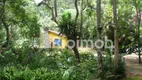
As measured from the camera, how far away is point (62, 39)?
23344 mm

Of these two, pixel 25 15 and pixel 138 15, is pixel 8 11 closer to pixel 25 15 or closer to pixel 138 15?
pixel 25 15

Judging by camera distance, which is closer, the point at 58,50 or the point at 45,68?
the point at 45,68

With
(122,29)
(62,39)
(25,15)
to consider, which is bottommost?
(62,39)

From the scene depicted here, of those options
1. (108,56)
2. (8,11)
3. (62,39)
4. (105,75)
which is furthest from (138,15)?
(62,39)

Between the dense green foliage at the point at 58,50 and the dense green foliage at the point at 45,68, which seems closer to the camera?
the dense green foliage at the point at 45,68

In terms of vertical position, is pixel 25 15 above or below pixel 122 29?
above

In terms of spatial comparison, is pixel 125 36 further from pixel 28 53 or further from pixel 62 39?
pixel 62 39

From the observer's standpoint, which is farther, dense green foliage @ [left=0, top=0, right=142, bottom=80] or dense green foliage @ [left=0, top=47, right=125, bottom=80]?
dense green foliage @ [left=0, top=0, right=142, bottom=80]

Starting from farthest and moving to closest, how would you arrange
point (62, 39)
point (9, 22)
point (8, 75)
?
point (62, 39)
point (9, 22)
point (8, 75)

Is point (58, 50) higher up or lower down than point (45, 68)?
lower down

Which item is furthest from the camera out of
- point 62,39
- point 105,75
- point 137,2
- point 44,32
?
point 44,32

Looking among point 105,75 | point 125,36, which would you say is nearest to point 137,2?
point 125,36

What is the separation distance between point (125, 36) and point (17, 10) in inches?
256

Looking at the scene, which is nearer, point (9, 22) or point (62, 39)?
point (9, 22)
